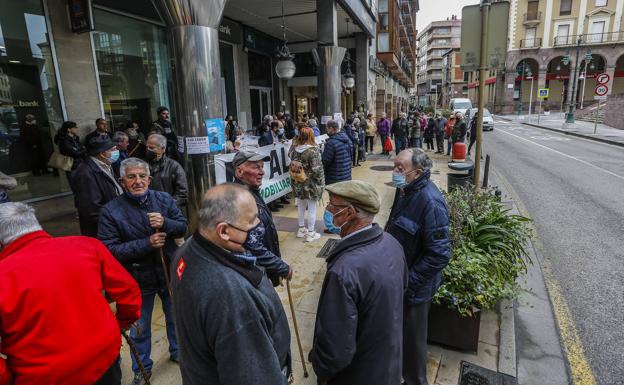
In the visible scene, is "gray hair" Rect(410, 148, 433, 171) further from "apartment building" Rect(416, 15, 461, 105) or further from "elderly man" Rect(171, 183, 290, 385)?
"apartment building" Rect(416, 15, 461, 105)

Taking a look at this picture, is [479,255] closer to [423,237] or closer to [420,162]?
[423,237]

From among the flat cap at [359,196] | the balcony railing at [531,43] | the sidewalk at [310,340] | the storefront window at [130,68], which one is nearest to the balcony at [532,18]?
the balcony railing at [531,43]

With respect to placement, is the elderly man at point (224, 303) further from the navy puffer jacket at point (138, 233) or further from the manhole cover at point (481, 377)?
the manhole cover at point (481, 377)

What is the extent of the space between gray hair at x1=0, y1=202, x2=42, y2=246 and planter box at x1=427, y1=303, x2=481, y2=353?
3104 millimetres

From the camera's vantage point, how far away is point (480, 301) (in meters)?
3.19

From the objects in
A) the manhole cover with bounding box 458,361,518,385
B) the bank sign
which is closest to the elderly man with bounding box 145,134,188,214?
the bank sign

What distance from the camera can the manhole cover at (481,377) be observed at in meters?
3.04

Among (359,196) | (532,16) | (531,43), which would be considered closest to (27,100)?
(359,196)

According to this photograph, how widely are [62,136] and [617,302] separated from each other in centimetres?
895

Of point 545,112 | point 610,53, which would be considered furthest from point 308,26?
point 610,53

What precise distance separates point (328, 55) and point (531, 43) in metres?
50.9

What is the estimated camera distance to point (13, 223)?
1896 mm

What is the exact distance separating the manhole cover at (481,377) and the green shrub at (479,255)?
480 mm

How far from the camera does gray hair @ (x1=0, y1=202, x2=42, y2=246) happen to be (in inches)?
74.0
